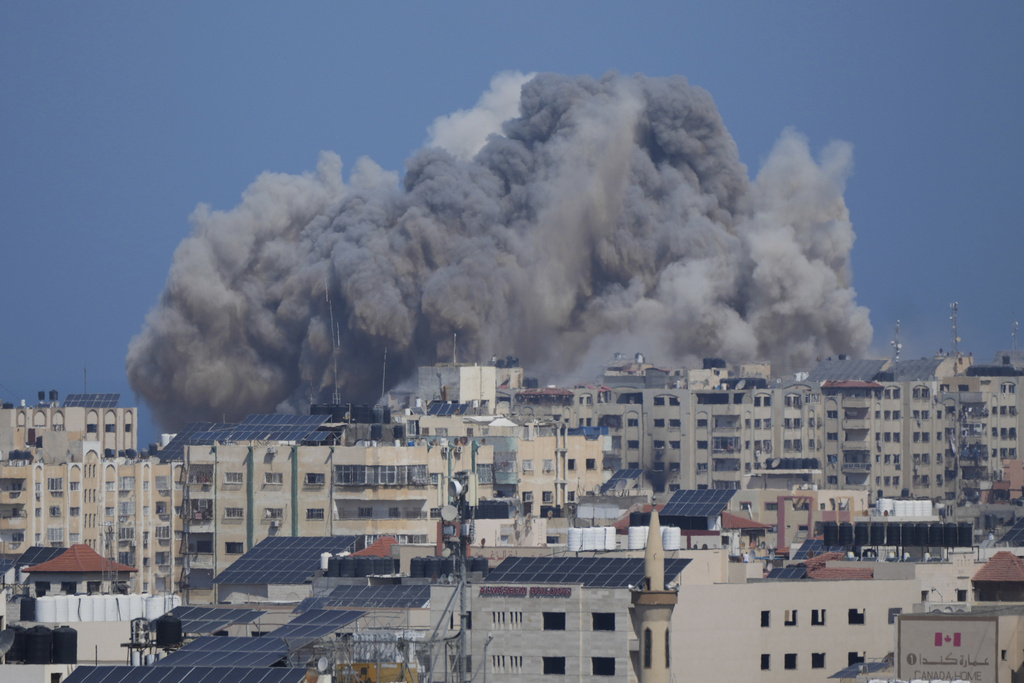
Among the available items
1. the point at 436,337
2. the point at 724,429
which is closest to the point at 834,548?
the point at 724,429

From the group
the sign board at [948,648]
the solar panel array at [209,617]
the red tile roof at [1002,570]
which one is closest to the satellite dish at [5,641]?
the solar panel array at [209,617]

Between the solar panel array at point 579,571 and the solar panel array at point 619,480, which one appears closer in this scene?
the solar panel array at point 579,571

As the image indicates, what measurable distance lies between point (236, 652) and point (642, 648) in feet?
18.0

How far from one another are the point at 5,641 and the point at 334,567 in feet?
41.6

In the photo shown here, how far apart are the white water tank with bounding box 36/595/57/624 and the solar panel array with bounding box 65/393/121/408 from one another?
57187 millimetres

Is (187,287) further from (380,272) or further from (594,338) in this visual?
(594,338)

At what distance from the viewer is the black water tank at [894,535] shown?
36.2 meters

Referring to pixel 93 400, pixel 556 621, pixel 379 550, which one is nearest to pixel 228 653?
pixel 556 621

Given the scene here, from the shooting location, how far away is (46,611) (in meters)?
30.0

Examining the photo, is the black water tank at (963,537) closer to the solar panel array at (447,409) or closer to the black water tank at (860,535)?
the black water tank at (860,535)

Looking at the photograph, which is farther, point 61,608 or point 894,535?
point 894,535

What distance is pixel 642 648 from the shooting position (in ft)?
91.6

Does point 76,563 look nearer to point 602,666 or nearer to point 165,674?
point 602,666

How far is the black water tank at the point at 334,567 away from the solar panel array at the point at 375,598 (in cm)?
285
